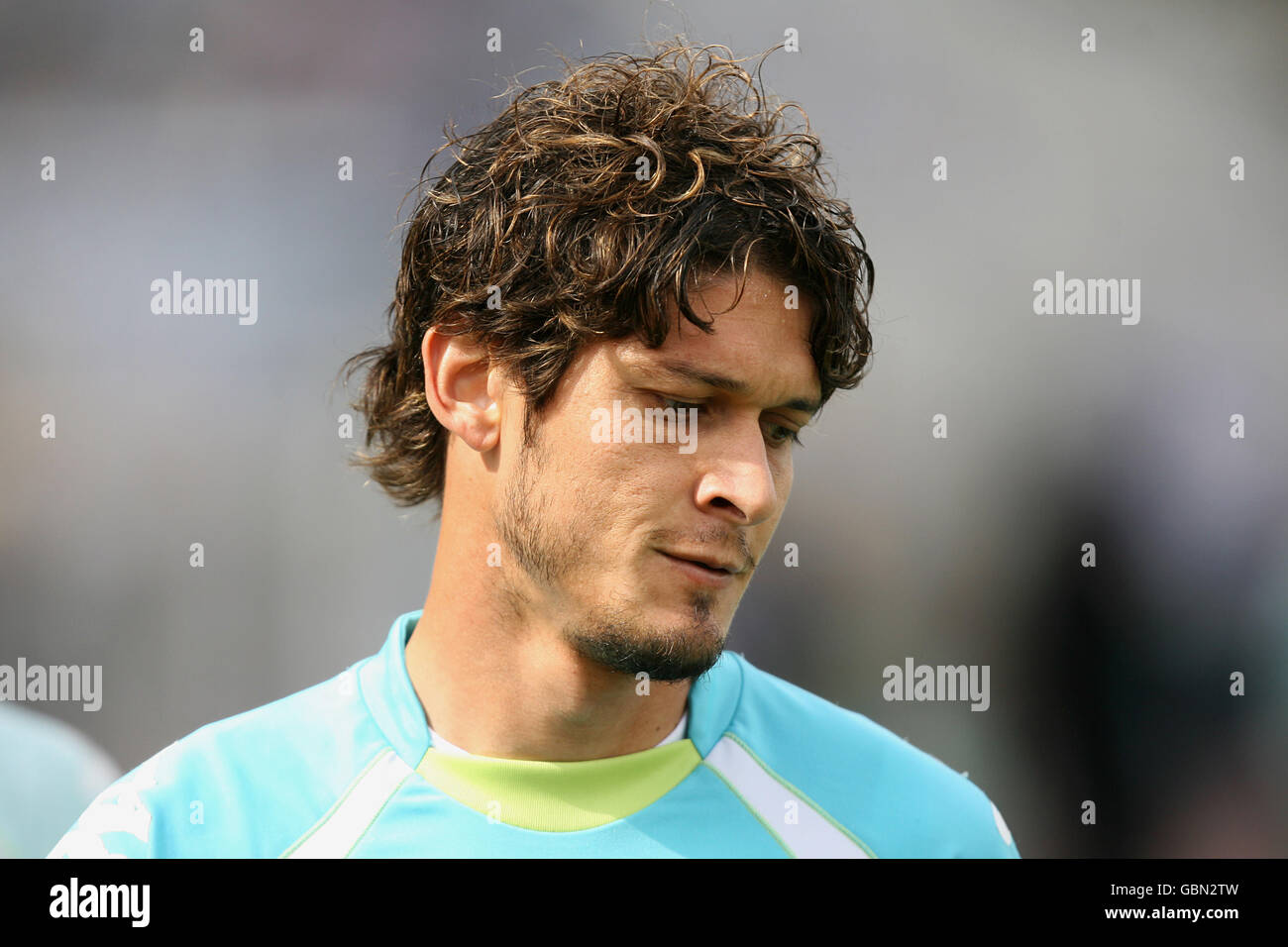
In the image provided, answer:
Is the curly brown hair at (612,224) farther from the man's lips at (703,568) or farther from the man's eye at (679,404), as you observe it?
the man's lips at (703,568)

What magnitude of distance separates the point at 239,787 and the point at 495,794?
53 cm

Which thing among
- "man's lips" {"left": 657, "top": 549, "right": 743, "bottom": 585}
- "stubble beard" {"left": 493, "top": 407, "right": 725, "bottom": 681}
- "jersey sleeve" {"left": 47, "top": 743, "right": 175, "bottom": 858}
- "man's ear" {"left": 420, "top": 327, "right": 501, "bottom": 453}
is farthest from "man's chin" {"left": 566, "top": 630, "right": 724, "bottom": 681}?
"jersey sleeve" {"left": 47, "top": 743, "right": 175, "bottom": 858}

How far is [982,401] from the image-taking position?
12.6 ft

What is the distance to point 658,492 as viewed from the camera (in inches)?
74.0

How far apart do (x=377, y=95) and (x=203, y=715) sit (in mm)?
2320

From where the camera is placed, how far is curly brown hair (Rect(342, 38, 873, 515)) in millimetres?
1968

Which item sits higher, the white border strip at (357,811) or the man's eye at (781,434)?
the man's eye at (781,434)

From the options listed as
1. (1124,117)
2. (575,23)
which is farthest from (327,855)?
(1124,117)

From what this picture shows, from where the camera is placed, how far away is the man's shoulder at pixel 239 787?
195 cm

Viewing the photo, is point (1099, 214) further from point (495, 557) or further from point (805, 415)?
point (495, 557)

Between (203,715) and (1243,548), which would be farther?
(1243,548)

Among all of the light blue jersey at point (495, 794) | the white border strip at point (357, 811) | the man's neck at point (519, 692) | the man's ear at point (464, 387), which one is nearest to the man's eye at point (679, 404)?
the man's ear at point (464, 387)

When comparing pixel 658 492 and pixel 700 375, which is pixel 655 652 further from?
pixel 700 375

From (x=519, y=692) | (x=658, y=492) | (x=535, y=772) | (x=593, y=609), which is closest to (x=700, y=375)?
(x=658, y=492)
